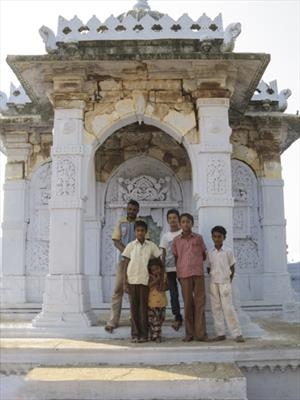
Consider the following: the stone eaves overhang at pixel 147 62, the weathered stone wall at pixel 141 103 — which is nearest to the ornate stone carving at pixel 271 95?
the stone eaves overhang at pixel 147 62

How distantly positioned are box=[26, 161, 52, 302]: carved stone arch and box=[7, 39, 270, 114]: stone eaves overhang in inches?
121

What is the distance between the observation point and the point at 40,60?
7.49 m

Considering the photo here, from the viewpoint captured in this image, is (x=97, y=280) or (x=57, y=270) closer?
(x=57, y=270)

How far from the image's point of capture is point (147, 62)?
7.61 m

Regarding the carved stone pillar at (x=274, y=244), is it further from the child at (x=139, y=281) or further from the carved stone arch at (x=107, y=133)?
the child at (x=139, y=281)

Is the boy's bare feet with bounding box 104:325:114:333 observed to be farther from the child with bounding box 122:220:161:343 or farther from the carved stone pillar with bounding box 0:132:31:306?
the carved stone pillar with bounding box 0:132:31:306

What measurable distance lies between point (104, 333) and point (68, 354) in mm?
1065

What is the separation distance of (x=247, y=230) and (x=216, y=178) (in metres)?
3.27

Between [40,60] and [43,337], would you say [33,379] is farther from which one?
[40,60]

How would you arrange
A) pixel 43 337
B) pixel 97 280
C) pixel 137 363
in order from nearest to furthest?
pixel 137 363, pixel 43 337, pixel 97 280

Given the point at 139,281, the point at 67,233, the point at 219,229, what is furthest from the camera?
the point at 67,233

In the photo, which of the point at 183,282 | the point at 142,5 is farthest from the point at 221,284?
the point at 142,5

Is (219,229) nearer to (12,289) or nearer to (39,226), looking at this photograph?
(39,226)

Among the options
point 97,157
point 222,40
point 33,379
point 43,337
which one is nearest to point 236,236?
point 97,157
